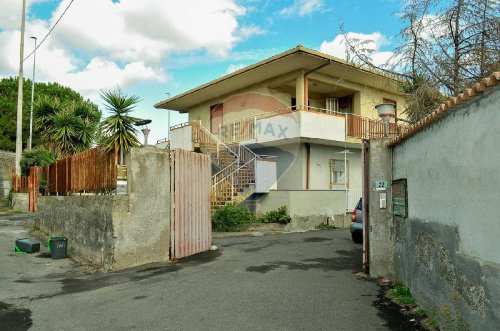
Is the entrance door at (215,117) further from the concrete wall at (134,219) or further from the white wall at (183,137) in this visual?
the concrete wall at (134,219)

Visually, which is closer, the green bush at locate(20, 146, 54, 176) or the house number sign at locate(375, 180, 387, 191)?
the house number sign at locate(375, 180, 387, 191)

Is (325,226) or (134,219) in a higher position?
(134,219)

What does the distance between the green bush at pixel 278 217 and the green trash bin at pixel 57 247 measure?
7.15 meters

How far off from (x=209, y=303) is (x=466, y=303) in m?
3.38

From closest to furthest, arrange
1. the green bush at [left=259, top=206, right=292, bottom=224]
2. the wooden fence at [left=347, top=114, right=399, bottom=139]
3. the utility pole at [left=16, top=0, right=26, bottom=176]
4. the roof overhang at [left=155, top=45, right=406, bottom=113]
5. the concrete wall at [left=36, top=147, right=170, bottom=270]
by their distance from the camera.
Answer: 1. the concrete wall at [left=36, top=147, right=170, bottom=270]
2. the green bush at [left=259, top=206, right=292, bottom=224]
3. the roof overhang at [left=155, top=45, right=406, bottom=113]
4. the wooden fence at [left=347, top=114, right=399, bottom=139]
5. the utility pole at [left=16, top=0, right=26, bottom=176]

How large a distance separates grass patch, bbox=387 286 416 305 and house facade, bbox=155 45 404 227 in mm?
8881

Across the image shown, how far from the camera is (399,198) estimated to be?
6707 millimetres

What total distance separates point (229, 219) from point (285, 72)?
25.4ft

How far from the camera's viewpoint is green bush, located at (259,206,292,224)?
49.1 feet

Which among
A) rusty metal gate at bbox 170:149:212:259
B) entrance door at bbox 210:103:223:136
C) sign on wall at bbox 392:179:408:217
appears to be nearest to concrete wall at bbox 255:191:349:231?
rusty metal gate at bbox 170:149:212:259

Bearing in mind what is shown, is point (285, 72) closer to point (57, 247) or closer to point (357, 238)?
point (357, 238)

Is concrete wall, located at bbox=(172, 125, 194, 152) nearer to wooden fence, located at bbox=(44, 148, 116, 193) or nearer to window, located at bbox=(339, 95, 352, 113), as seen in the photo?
wooden fence, located at bbox=(44, 148, 116, 193)

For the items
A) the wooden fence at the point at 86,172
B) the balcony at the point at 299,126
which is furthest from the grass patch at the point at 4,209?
the balcony at the point at 299,126

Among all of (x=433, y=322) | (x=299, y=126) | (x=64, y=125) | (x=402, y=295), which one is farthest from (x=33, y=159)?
(x=433, y=322)
